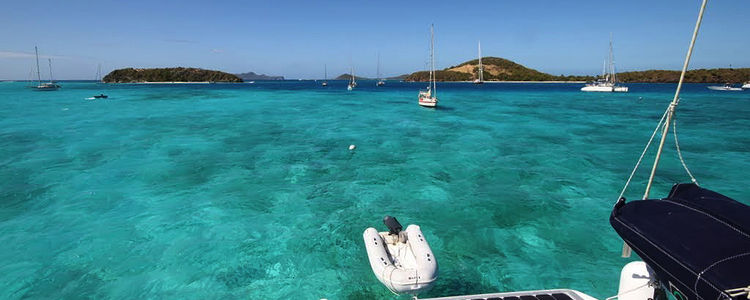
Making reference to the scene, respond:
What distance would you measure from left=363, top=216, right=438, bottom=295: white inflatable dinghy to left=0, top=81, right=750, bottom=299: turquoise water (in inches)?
60.5

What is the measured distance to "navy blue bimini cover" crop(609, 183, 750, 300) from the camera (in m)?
4.74

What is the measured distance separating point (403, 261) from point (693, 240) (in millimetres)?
6216

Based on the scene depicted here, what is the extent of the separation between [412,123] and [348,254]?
3346 cm

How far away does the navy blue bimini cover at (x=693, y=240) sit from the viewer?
4742mm

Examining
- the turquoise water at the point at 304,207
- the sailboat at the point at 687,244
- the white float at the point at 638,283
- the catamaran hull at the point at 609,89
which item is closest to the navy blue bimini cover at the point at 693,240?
the sailboat at the point at 687,244

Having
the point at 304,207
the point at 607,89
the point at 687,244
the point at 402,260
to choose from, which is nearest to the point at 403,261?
the point at 402,260

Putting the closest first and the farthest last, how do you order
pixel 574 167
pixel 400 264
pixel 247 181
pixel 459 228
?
pixel 400 264 → pixel 459 228 → pixel 247 181 → pixel 574 167

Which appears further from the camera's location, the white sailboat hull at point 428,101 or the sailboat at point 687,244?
the white sailboat hull at point 428,101

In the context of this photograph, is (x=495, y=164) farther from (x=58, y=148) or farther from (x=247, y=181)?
(x=58, y=148)

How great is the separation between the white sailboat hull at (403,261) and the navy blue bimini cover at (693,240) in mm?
4343

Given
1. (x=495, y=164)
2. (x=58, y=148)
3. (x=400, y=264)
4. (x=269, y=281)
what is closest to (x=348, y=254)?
(x=269, y=281)

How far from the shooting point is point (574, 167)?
2420 centimetres

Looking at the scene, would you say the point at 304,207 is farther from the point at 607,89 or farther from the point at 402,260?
the point at 607,89

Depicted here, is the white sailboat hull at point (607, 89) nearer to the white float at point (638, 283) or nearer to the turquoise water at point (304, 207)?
the turquoise water at point (304, 207)
